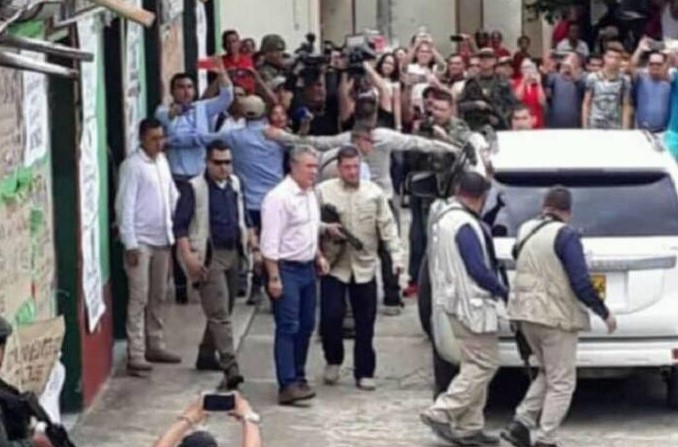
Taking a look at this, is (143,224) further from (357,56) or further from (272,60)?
(357,56)

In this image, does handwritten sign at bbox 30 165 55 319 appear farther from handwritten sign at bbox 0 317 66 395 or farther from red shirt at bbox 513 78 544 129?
red shirt at bbox 513 78 544 129

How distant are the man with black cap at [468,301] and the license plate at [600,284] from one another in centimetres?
68

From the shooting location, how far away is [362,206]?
592 inches

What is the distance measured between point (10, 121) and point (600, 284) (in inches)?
157

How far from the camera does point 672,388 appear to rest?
14492 millimetres

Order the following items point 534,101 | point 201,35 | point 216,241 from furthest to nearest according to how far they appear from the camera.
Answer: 1. point 201,35
2. point 534,101
3. point 216,241

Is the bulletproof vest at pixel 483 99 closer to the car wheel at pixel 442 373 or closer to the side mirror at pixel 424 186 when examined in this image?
the side mirror at pixel 424 186

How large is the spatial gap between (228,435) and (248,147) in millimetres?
4309

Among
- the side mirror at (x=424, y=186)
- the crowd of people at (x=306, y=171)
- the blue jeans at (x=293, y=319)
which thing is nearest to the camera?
→ the blue jeans at (x=293, y=319)

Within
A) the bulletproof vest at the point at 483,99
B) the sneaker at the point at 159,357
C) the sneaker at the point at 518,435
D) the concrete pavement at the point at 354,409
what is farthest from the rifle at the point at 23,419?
the bulletproof vest at the point at 483,99

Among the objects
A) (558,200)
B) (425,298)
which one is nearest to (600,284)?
(558,200)

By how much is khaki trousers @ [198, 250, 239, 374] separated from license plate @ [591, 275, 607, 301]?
9.02 feet

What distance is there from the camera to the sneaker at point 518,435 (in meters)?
13.5

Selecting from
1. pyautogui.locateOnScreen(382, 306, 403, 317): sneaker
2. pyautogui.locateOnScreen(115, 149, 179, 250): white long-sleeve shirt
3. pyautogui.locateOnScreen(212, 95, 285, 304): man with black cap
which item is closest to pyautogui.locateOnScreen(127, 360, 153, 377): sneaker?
pyautogui.locateOnScreen(115, 149, 179, 250): white long-sleeve shirt
